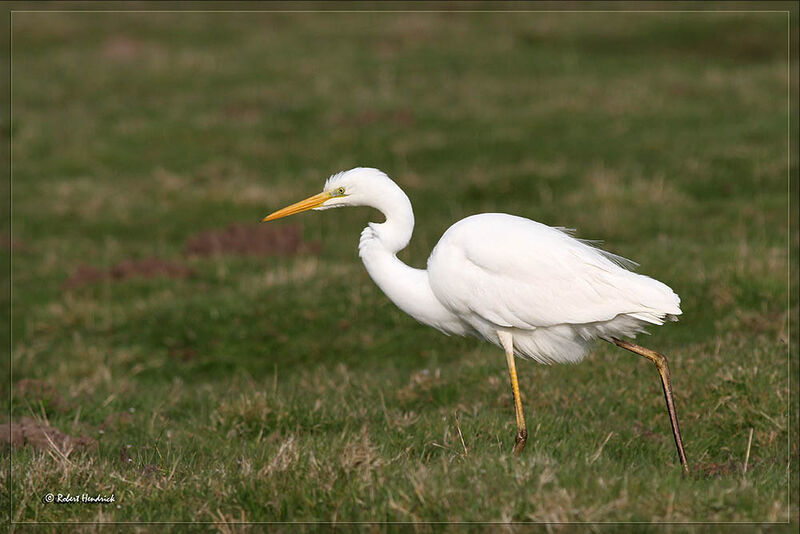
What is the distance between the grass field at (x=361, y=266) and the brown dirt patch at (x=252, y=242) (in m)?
0.06

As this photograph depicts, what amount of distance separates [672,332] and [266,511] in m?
5.95

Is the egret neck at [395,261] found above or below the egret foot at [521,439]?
above

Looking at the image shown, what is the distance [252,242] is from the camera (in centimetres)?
1526

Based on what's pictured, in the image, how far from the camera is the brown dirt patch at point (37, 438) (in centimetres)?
715

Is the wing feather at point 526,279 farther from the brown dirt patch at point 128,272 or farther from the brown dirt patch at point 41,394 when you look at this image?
the brown dirt patch at point 128,272

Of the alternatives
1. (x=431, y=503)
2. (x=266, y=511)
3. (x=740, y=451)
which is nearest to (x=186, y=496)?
(x=266, y=511)

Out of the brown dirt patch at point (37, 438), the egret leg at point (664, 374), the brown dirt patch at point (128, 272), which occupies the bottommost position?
the brown dirt patch at point (128, 272)

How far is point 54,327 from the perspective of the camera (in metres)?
12.1

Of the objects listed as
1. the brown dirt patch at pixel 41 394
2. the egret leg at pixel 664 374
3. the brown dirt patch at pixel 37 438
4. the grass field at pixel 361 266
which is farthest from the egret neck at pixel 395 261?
the brown dirt patch at pixel 41 394

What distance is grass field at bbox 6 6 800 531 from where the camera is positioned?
219 inches

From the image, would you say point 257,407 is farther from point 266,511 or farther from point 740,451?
point 740,451

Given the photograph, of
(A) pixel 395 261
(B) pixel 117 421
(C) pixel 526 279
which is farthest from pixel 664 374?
(B) pixel 117 421

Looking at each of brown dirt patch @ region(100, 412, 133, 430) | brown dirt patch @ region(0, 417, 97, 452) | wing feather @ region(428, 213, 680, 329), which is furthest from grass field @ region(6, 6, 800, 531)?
wing feather @ region(428, 213, 680, 329)

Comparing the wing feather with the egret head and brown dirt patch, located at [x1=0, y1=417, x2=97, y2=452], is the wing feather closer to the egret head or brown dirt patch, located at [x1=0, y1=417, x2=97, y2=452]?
the egret head
